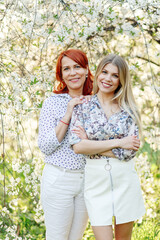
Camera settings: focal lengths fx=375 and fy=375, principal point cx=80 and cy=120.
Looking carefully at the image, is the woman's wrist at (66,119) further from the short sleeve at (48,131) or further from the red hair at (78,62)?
the red hair at (78,62)

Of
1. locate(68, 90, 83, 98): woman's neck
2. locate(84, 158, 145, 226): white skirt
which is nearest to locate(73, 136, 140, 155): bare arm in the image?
locate(84, 158, 145, 226): white skirt

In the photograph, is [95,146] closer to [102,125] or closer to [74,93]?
[102,125]

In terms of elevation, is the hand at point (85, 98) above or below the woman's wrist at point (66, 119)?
above

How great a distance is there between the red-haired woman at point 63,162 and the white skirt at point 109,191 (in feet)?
0.46

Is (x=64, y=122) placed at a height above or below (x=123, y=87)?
below

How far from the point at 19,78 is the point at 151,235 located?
200cm

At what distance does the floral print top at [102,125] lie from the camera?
90.0 inches

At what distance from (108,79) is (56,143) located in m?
0.52

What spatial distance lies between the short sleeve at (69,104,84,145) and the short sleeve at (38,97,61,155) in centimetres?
12

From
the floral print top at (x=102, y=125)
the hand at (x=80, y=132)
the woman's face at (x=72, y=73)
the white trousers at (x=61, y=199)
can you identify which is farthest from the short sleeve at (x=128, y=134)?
the woman's face at (x=72, y=73)

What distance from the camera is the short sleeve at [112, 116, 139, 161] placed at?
7.43ft

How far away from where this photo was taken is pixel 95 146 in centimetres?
223

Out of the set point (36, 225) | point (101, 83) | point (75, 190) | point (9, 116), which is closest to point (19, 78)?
point (9, 116)

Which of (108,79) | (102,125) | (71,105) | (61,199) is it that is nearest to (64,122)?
(71,105)
